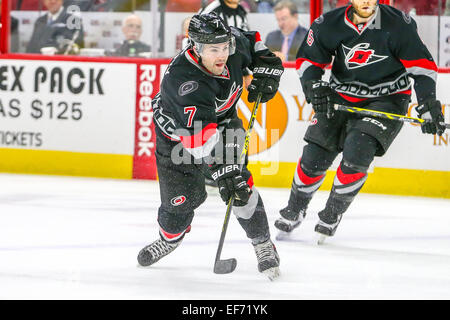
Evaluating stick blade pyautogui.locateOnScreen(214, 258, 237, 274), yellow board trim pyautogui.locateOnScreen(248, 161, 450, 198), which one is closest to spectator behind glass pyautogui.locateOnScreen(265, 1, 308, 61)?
yellow board trim pyautogui.locateOnScreen(248, 161, 450, 198)

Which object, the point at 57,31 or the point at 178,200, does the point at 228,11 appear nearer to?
the point at 57,31

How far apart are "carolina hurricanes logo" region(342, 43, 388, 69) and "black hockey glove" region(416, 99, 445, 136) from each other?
0.31m

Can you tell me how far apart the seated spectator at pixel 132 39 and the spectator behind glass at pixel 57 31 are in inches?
13.0

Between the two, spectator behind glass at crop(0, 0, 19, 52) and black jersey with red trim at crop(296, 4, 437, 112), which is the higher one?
black jersey with red trim at crop(296, 4, 437, 112)

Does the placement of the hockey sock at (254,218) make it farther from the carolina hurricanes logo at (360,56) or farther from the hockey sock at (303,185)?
the carolina hurricanes logo at (360,56)

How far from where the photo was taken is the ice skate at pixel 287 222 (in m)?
4.31

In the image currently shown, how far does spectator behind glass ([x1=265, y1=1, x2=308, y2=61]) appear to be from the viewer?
5.94 meters

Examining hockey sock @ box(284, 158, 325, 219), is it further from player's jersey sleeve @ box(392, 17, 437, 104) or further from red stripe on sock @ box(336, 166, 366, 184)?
player's jersey sleeve @ box(392, 17, 437, 104)

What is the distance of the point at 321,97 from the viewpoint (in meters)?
4.09

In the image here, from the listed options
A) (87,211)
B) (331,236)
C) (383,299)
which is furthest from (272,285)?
(87,211)

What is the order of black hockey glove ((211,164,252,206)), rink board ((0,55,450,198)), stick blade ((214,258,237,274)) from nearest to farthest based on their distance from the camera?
black hockey glove ((211,164,252,206)) → stick blade ((214,258,237,274)) → rink board ((0,55,450,198))

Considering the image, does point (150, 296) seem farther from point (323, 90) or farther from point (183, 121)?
point (323, 90)

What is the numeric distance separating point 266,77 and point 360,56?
0.66 metres

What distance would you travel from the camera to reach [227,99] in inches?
134
